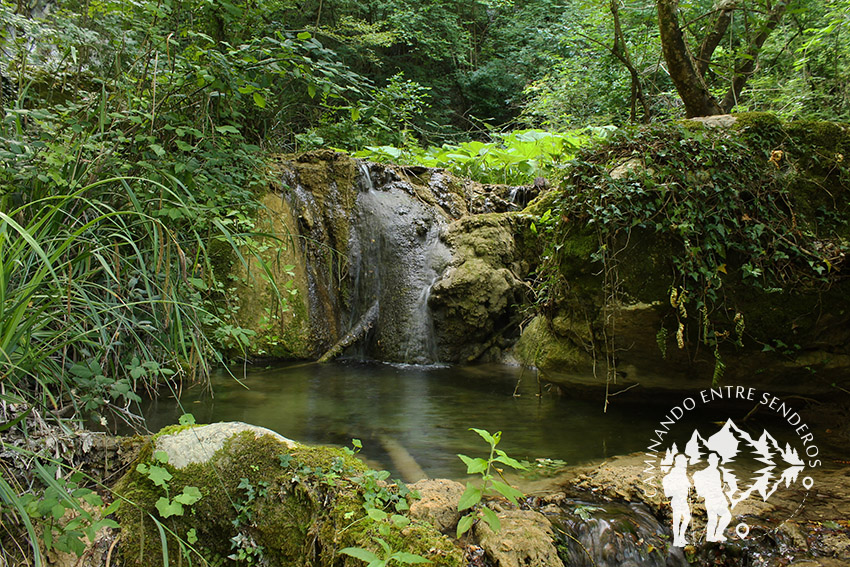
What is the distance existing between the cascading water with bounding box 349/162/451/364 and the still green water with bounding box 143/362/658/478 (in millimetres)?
1095

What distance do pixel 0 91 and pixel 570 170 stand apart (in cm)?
325

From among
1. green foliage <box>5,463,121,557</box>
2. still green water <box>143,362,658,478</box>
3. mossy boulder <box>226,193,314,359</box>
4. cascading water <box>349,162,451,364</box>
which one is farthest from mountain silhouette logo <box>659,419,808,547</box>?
mossy boulder <box>226,193,314,359</box>

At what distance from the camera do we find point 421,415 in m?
4.20

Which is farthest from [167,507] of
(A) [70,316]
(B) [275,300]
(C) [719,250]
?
(B) [275,300]

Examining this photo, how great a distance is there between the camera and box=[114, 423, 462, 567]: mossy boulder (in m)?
1.80

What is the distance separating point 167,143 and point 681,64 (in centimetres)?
453

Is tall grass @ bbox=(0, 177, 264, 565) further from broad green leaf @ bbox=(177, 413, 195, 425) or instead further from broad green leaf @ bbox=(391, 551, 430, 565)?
broad green leaf @ bbox=(391, 551, 430, 565)

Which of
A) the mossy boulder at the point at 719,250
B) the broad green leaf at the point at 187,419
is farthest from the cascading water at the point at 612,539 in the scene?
the broad green leaf at the point at 187,419

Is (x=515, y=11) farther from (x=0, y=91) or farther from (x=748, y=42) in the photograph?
(x=0, y=91)

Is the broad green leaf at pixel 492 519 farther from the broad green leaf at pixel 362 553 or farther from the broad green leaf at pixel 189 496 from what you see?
the broad green leaf at pixel 189 496

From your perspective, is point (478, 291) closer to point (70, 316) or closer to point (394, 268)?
point (394, 268)

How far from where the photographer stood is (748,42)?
5.91m

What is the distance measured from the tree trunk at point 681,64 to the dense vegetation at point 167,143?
1.0 inches

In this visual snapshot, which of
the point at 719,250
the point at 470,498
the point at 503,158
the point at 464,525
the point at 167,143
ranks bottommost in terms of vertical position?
the point at 464,525
